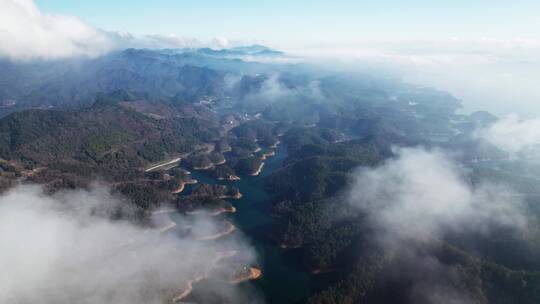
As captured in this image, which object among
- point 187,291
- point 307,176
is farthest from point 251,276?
point 307,176

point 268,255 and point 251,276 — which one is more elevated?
point 251,276

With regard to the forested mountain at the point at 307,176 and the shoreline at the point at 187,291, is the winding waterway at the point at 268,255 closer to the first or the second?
the forested mountain at the point at 307,176

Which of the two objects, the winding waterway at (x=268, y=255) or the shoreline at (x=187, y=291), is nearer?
the shoreline at (x=187, y=291)

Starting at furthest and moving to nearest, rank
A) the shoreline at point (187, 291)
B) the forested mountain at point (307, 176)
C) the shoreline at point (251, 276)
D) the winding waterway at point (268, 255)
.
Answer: the shoreline at point (251, 276) → the winding waterway at point (268, 255) → the forested mountain at point (307, 176) → the shoreline at point (187, 291)

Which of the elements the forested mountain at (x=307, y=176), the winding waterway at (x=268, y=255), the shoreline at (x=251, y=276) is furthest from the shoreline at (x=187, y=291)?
the forested mountain at (x=307, y=176)

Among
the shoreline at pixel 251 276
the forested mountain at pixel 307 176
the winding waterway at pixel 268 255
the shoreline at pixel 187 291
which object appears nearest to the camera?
the shoreline at pixel 187 291

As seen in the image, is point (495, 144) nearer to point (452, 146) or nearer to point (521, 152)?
point (521, 152)

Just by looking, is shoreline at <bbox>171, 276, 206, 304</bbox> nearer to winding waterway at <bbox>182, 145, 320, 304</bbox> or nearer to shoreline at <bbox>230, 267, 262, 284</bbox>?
shoreline at <bbox>230, 267, 262, 284</bbox>

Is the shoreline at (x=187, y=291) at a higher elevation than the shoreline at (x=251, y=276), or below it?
higher

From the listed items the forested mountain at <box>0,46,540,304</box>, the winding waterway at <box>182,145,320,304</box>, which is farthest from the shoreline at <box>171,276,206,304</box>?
the forested mountain at <box>0,46,540,304</box>

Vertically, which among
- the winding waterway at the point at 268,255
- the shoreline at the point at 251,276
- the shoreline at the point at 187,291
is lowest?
the winding waterway at the point at 268,255

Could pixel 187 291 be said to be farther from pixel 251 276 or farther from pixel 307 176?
pixel 307 176

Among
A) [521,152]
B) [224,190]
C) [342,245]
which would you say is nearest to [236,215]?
[224,190]
